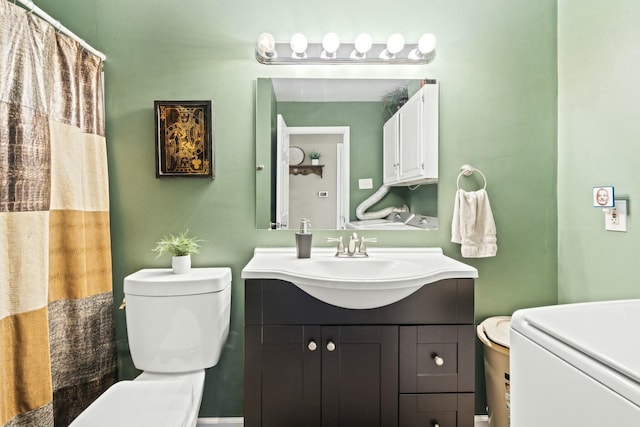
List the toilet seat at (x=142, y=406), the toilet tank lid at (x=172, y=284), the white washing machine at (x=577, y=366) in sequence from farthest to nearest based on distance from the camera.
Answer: the toilet tank lid at (x=172, y=284) < the toilet seat at (x=142, y=406) < the white washing machine at (x=577, y=366)

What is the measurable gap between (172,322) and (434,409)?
43.8 inches

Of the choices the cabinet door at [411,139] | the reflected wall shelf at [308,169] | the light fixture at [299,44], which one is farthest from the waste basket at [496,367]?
the light fixture at [299,44]

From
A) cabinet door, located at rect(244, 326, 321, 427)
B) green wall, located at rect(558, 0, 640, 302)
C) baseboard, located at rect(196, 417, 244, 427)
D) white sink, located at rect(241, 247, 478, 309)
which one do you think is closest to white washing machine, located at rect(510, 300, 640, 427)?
white sink, located at rect(241, 247, 478, 309)

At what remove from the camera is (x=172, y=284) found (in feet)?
4.95

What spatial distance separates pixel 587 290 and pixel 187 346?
1.82 meters

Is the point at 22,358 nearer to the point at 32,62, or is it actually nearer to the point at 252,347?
the point at 252,347

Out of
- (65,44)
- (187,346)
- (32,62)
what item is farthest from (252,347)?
(65,44)

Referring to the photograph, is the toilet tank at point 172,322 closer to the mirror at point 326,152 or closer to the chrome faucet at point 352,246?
the mirror at point 326,152

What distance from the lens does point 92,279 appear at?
1.63m

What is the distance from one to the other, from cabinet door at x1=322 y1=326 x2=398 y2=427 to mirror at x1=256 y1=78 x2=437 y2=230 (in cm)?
63

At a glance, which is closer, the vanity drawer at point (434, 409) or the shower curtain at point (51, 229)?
the shower curtain at point (51, 229)

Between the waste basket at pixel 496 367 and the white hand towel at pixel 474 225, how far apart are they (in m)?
0.35

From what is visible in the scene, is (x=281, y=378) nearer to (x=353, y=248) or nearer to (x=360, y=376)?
(x=360, y=376)

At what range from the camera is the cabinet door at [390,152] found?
1808 mm
